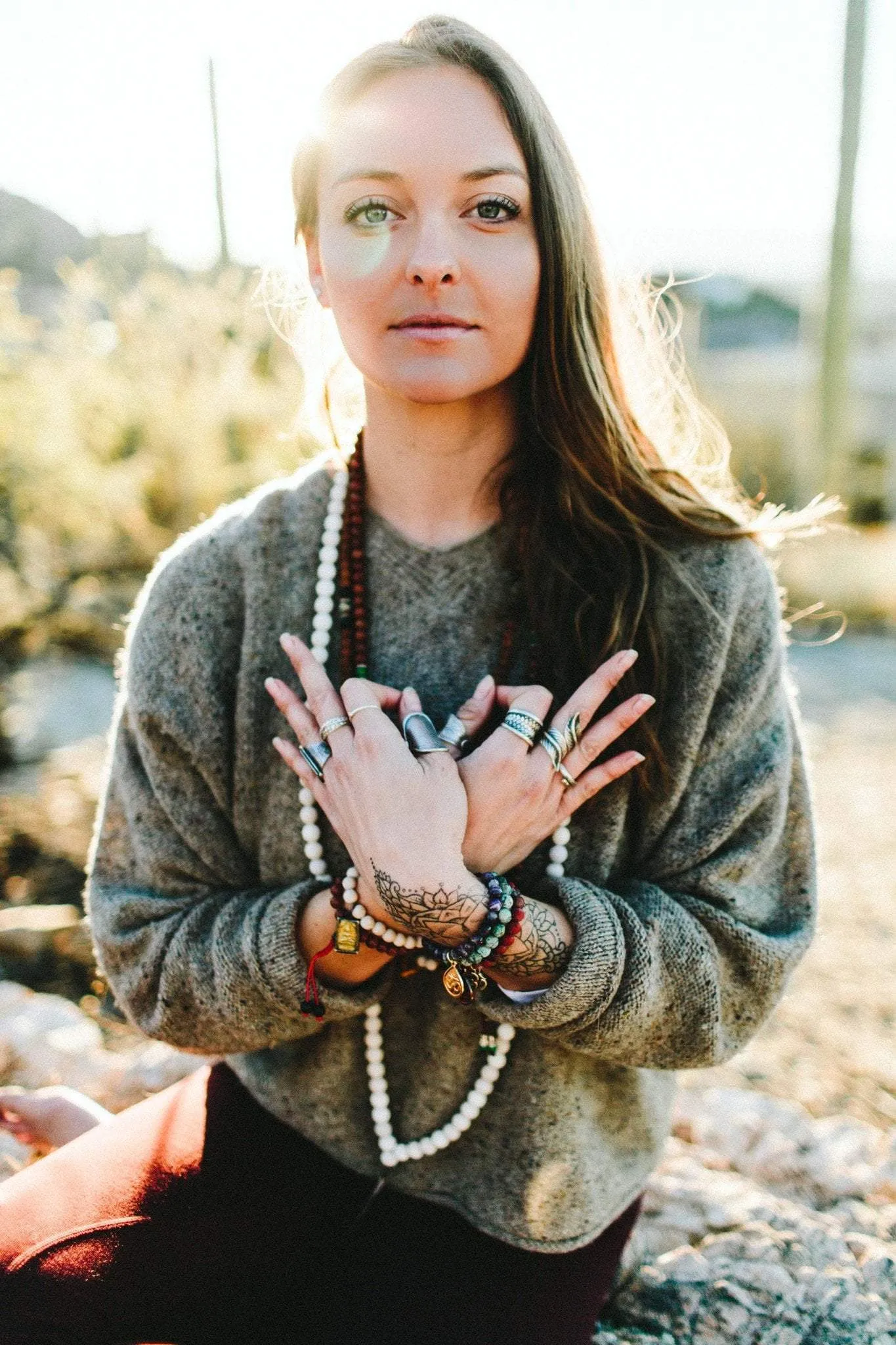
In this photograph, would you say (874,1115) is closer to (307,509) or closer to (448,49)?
(307,509)

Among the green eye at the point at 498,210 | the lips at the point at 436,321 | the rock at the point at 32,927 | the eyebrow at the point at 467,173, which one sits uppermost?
the eyebrow at the point at 467,173

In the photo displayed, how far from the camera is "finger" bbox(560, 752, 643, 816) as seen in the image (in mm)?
1466

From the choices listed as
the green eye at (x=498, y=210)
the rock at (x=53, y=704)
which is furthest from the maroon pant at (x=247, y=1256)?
the rock at (x=53, y=704)

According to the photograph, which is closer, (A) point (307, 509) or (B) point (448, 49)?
(B) point (448, 49)

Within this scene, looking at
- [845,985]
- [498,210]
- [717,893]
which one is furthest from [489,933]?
[845,985]

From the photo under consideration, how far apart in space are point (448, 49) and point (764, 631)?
3.05 feet

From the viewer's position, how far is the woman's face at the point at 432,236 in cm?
146

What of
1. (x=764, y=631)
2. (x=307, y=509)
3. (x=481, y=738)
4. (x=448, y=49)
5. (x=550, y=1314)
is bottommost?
(x=550, y=1314)

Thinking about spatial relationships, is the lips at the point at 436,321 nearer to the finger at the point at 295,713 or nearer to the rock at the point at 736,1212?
the finger at the point at 295,713

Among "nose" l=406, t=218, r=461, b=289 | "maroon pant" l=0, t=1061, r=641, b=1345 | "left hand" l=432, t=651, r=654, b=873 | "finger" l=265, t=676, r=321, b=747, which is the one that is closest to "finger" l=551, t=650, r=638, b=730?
"left hand" l=432, t=651, r=654, b=873

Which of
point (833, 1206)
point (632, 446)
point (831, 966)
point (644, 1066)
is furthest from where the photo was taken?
point (831, 966)

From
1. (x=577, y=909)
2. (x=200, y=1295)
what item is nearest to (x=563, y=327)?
(x=577, y=909)

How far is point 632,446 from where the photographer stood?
1.66m

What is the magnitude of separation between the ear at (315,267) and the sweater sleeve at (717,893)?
2.56 feet
